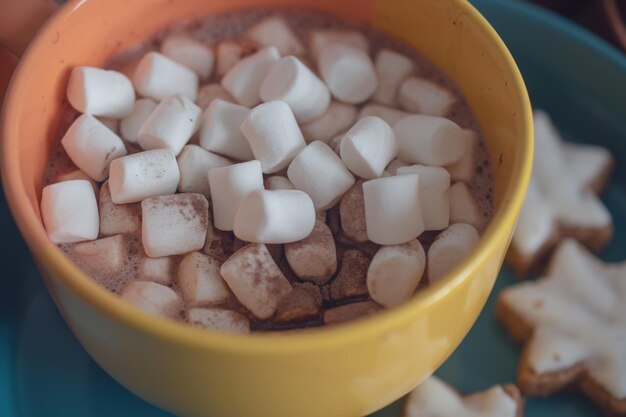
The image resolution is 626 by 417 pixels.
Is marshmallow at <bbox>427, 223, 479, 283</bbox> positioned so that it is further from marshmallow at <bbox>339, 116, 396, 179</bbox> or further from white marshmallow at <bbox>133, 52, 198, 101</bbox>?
white marshmallow at <bbox>133, 52, 198, 101</bbox>

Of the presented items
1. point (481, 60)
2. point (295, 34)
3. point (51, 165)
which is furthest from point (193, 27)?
point (481, 60)

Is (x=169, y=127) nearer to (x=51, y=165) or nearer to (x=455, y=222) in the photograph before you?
(x=51, y=165)

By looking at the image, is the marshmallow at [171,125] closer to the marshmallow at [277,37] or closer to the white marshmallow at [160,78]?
the white marshmallow at [160,78]

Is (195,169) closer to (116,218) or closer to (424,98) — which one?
(116,218)

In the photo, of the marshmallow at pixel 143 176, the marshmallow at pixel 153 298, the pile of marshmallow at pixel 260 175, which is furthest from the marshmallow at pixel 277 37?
the marshmallow at pixel 153 298

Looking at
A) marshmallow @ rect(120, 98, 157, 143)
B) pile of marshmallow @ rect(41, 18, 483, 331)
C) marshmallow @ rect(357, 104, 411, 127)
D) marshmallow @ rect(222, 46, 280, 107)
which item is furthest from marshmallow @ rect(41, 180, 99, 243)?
marshmallow @ rect(357, 104, 411, 127)

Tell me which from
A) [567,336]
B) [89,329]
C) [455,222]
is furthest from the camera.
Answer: [567,336]
